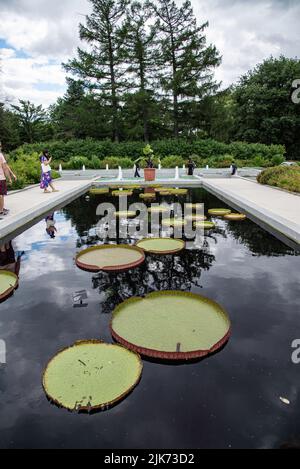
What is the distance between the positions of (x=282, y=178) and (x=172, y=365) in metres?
11.3

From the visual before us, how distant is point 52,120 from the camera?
46188mm

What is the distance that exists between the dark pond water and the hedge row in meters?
24.4

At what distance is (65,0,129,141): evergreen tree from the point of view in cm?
3188

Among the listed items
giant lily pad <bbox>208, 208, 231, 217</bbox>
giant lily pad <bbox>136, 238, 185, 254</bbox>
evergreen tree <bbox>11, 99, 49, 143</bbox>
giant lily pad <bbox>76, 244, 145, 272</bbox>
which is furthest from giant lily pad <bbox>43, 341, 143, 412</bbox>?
evergreen tree <bbox>11, 99, 49, 143</bbox>

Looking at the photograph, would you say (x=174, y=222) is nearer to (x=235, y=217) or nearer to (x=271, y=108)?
(x=235, y=217)

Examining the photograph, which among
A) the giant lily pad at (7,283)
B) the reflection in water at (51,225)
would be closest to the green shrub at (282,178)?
the reflection in water at (51,225)

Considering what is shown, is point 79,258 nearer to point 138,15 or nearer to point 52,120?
point 138,15

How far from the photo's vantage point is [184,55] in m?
32.1

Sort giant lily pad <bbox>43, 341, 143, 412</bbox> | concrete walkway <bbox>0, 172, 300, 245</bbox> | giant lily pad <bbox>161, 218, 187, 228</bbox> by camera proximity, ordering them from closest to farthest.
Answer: giant lily pad <bbox>43, 341, 143, 412</bbox>, concrete walkway <bbox>0, 172, 300, 245</bbox>, giant lily pad <bbox>161, 218, 187, 228</bbox>

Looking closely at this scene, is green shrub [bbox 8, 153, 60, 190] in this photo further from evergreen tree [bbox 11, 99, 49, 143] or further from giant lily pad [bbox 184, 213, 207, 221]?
evergreen tree [bbox 11, 99, 49, 143]

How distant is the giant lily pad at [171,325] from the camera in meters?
2.62
